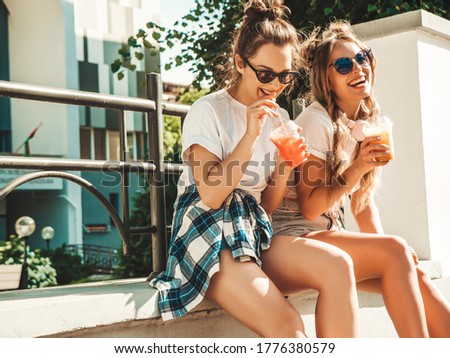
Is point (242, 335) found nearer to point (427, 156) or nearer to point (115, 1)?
point (427, 156)

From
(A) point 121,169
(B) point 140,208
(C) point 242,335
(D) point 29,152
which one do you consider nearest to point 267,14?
(A) point 121,169

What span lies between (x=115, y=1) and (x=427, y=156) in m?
17.0

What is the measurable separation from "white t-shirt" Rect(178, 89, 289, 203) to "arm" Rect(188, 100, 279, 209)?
0.08 meters

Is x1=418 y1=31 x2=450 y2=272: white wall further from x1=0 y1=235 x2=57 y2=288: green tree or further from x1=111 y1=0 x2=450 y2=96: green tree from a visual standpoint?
x1=0 y1=235 x2=57 y2=288: green tree

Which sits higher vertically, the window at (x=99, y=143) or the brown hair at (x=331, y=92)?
the window at (x=99, y=143)

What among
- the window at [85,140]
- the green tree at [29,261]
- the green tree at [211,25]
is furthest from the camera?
the window at [85,140]

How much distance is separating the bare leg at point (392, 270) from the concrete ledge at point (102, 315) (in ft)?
1.48

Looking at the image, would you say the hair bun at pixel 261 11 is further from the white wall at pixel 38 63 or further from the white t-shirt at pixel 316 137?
the white wall at pixel 38 63

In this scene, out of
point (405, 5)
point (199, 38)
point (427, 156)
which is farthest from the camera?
point (199, 38)

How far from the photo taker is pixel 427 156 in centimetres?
310

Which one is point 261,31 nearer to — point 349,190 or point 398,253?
point 349,190

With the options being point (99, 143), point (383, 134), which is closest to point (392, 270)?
point (383, 134)

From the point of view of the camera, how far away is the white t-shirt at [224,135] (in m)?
2.02

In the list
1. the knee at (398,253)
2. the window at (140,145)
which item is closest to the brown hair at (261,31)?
the knee at (398,253)
